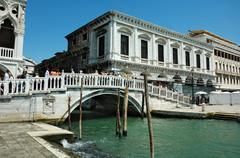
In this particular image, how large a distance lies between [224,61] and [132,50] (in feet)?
70.4

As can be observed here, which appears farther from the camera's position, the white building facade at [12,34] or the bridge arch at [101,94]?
the white building facade at [12,34]

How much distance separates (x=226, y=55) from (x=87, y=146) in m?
35.3

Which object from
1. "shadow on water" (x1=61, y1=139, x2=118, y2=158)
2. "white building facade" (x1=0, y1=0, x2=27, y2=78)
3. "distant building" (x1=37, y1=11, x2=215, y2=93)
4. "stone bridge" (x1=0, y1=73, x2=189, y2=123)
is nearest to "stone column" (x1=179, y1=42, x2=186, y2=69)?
"distant building" (x1=37, y1=11, x2=215, y2=93)

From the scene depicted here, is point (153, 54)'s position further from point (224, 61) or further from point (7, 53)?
point (224, 61)

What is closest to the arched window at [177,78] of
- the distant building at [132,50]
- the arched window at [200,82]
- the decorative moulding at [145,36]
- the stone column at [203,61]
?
the distant building at [132,50]

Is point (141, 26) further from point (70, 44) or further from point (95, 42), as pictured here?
point (70, 44)

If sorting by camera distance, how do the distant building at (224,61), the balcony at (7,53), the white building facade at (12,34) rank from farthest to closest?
the distant building at (224,61) < the white building facade at (12,34) < the balcony at (7,53)

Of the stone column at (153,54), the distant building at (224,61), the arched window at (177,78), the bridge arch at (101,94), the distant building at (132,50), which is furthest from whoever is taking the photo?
the distant building at (224,61)

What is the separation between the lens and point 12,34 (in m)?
13.1

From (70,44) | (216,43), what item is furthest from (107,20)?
(216,43)

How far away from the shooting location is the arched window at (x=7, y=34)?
41.9 ft

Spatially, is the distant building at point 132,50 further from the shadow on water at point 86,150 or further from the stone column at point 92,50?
the shadow on water at point 86,150

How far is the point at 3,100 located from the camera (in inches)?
367

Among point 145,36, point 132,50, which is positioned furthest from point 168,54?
point 132,50
